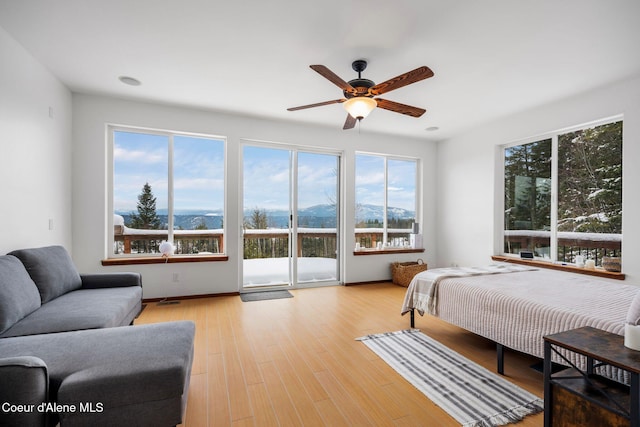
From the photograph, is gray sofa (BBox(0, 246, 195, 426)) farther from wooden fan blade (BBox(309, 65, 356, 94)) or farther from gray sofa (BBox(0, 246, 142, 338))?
wooden fan blade (BBox(309, 65, 356, 94))

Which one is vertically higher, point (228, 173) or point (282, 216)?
point (228, 173)

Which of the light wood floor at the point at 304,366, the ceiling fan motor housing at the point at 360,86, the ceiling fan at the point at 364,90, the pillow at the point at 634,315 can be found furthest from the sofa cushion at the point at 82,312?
the pillow at the point at 634,315

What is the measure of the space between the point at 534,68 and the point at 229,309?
4.34m

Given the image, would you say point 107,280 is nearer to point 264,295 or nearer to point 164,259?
point 164,259

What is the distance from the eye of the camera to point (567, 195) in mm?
3967

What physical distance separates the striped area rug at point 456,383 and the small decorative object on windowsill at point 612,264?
228 cm

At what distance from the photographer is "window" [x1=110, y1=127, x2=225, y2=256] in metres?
4.19

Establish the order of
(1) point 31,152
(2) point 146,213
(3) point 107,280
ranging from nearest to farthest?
1. (1) point 31,152
2. (3) point 107,280
3. (2) point 146,213

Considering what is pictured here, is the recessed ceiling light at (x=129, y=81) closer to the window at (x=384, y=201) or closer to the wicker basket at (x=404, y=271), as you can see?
the window at (x=384, y=201)

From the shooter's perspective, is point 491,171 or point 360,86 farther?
point 491,171

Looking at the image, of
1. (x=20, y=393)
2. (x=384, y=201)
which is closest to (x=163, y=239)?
(x=20, y=393)

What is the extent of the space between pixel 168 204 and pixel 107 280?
1.55 m

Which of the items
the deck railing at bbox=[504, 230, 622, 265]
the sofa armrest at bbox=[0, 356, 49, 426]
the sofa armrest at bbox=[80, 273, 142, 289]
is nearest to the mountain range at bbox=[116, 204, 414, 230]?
the sofa armrest at bbox=[80, 273, 142, 289]

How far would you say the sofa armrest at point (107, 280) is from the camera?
9.85ft
